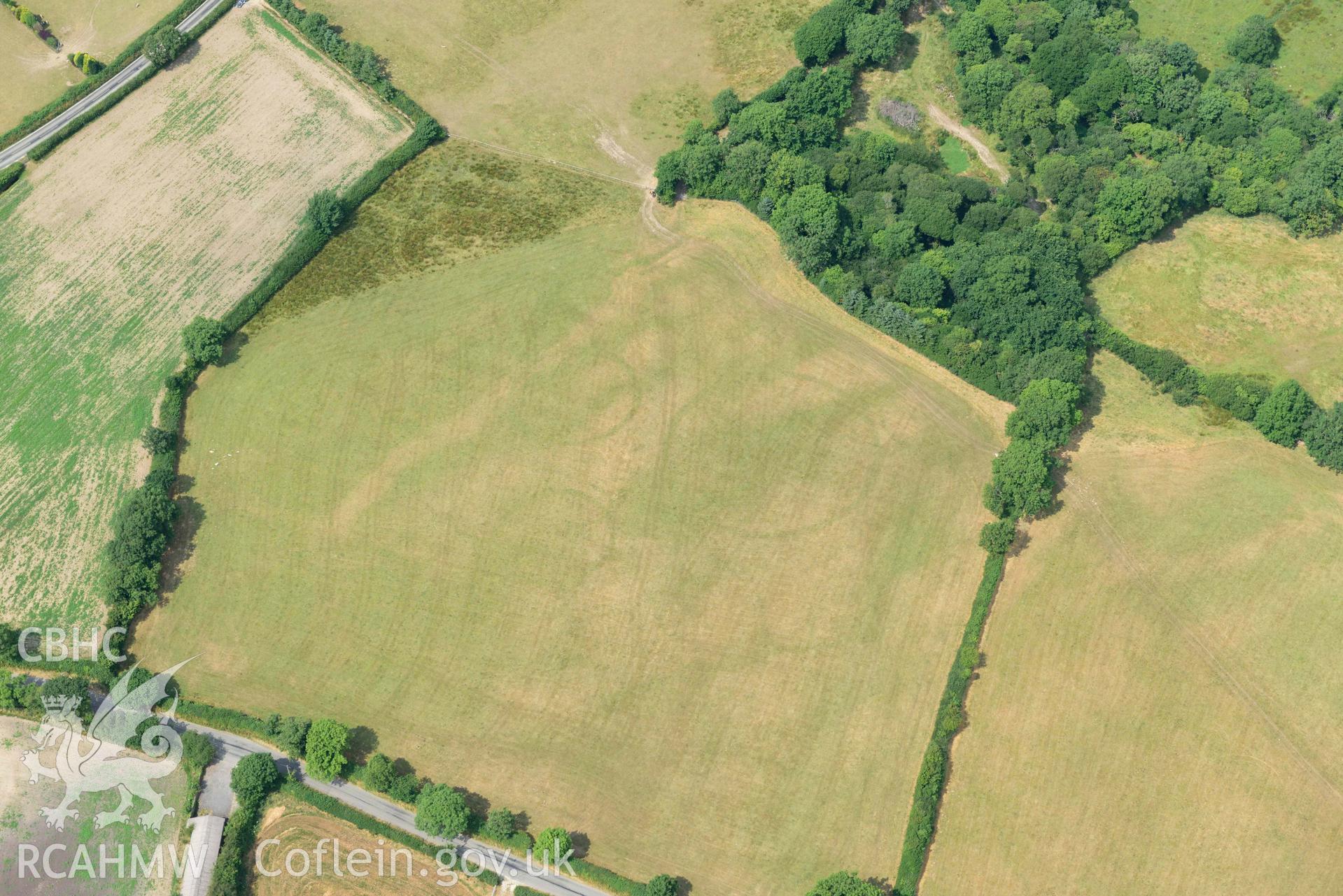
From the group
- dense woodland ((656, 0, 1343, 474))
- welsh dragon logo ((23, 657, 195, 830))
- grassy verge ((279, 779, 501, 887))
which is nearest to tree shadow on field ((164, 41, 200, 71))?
dense woodland ((656, 0, 1343, 474))

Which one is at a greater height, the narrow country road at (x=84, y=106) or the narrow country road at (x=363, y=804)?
the narrow country road at (x=84, y=106)

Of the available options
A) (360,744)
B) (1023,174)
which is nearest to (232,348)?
(360,744)

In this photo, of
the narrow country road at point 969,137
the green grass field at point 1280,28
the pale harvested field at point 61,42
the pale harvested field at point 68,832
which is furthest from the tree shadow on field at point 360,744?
the green grass field at point 1280,28

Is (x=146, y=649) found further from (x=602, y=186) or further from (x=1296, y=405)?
(x=1296, y=405)

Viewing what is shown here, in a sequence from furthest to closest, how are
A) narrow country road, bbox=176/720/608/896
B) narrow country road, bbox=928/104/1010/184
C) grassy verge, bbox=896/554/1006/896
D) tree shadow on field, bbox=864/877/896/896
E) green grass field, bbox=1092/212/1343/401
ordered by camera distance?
narrow country road, bbox=928/104/1010/184 → green grass field, bbox=1092/212/1343/401 → grassy verge, bbox=896/554/1006/896 → narrow country road, bbox=176/720/608/896 → tree shadow on field, bbox=864/877/896/896

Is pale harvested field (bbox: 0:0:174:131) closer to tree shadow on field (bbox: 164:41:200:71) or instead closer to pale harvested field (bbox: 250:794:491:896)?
tree shadow on field (bbox: 164:41:200:71)

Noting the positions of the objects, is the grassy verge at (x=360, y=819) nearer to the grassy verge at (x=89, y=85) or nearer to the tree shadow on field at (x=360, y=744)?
the tree shadow on field at (x=360, y=744)

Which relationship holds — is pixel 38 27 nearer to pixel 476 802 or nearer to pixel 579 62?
pixel 579 62
